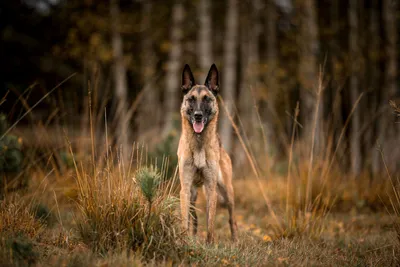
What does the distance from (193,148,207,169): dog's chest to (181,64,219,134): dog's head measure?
10.3 inches

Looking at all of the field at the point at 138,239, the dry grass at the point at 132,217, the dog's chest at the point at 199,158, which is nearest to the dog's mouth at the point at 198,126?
the dog's chest at the point at 199,158

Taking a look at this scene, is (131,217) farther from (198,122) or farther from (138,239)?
(198,122)

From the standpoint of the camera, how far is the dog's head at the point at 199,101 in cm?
471

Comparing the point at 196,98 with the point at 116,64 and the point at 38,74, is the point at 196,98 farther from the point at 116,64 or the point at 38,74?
the point at 38,74

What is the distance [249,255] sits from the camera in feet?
12.5

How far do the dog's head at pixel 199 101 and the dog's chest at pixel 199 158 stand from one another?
26cm

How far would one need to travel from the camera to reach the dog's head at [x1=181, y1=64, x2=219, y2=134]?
4707mm

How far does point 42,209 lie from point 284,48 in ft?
47.1

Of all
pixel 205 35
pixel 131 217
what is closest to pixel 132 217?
pixel 131 217

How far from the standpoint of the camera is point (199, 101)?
4805 mm

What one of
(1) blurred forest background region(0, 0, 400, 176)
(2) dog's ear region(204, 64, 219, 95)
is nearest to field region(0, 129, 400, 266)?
(2) dog's ear region(204, 64, 219, 95)

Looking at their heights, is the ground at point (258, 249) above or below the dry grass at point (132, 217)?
below

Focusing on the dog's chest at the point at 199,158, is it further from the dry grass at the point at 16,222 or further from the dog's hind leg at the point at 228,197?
the dry grass at the point at 16,222

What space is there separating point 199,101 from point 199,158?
0.74 meters
